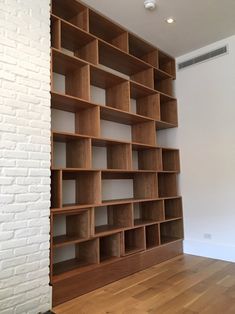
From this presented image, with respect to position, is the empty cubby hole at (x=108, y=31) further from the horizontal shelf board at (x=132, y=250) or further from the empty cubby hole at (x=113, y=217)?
the horizontal shelf board at (x=132, y=250)

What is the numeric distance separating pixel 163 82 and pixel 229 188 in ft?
5.98

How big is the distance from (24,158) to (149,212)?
2.06m

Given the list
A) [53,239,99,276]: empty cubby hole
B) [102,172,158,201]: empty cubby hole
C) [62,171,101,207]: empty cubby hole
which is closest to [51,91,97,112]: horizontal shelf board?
[62,171,101,207]: empty cubby hole

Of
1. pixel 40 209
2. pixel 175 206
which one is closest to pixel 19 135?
pixel 40 209

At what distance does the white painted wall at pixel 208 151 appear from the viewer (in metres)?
3.36

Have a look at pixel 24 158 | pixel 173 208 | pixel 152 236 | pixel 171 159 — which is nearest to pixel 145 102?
pixel 171 159

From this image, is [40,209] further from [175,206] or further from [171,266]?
[175,206]

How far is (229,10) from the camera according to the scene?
288cm

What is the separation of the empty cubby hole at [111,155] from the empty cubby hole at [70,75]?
619 mm

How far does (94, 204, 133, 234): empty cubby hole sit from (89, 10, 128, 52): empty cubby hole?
192 cm

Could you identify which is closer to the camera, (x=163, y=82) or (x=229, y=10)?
(x=229, y=10)

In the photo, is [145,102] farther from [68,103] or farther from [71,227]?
[71,227]

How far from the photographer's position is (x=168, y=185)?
387 centimetres

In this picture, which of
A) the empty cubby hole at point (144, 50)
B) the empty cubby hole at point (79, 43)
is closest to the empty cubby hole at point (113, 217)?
the empty cubby hole at point (79, 43)
